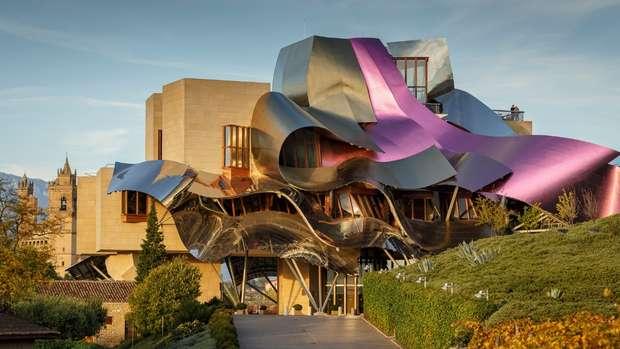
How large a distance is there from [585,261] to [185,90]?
4097 cm

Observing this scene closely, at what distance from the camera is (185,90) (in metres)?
63.5

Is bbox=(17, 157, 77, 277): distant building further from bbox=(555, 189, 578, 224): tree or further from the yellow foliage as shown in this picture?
the yellow foliage

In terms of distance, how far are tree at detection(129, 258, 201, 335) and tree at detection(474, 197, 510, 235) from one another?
55.0 feet

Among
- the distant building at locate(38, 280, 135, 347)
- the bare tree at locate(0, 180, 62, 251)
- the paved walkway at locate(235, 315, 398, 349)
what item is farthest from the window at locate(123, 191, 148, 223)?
the bare tree at locate(0, 180, 62, 251)

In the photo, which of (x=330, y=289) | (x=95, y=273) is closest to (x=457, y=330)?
(x=330, y=289)

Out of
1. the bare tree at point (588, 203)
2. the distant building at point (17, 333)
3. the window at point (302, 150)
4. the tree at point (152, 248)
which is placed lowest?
the distant building at point (17, 333)

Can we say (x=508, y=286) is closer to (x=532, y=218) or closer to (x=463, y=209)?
(x=532, y=218)

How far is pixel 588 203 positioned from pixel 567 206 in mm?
5683

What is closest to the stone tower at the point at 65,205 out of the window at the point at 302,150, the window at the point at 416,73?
the window at the point at 416,73

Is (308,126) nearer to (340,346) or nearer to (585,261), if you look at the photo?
(340,346)

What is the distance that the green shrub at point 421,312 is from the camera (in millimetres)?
20688

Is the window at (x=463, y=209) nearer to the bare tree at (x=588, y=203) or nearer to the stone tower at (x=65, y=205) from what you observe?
the bare tree at (x=588, y=203)

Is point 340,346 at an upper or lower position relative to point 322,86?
lower

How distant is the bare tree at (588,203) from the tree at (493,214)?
3793 mm
